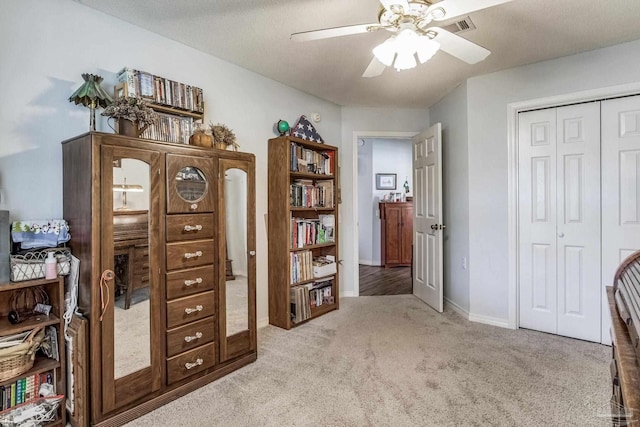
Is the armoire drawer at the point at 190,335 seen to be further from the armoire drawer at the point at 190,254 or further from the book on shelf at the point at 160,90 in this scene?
the book on shelf at the point at 160,90

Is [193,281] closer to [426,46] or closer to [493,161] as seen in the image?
[426,46]

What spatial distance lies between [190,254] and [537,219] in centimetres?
296

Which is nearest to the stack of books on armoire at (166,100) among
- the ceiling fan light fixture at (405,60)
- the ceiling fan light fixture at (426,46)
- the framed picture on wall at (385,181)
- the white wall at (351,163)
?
the ceiling fan light fixture at (405,60)

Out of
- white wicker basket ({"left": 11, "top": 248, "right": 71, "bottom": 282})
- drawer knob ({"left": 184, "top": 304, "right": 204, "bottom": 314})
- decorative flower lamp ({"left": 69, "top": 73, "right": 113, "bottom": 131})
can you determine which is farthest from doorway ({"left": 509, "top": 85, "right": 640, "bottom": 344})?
white wicker basket ({"left": 11, "top": 248, "right": 71, "bottom": 282})

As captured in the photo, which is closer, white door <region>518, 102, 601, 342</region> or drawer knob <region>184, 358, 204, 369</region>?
drawer knob <region>184, 358, 204, 369</region>

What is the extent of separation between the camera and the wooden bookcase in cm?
314

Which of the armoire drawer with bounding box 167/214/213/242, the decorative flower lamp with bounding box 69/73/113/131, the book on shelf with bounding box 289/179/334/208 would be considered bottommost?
the armoire drawer with bounding box 167/214/213/242

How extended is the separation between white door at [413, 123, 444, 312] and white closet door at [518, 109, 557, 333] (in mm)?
751

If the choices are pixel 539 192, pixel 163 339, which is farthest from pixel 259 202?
pixel 539 192

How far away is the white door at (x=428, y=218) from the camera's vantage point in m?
3.59

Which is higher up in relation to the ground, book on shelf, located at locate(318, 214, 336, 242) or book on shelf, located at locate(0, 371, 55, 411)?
book on shelf, located at locate(318, 214, 336, 242)

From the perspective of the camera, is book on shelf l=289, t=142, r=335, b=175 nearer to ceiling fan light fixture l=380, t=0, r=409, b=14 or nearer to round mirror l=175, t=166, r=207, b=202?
round mirror l=175, t=166, r=207, b=202

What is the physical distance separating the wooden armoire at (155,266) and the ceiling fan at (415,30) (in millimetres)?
1097

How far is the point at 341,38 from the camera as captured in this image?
8.10 ft
